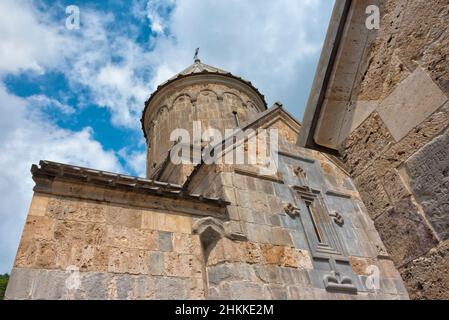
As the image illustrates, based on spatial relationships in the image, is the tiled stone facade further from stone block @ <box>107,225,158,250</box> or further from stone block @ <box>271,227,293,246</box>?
stone block @ <box>271,227,293,246</box>

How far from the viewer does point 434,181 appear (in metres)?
1.59

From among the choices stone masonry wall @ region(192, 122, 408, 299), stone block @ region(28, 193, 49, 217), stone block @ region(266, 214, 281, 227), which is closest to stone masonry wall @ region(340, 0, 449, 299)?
stone masonry wall @ region(192, 122, 408, 299)

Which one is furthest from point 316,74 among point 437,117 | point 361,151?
point 437,117

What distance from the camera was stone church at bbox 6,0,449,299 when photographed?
169 cm

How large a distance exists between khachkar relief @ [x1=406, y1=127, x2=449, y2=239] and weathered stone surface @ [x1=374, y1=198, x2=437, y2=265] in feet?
0.19

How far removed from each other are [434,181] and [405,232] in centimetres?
32

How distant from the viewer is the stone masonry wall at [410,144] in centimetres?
157

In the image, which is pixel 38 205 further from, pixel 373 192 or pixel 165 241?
pixel 373 192

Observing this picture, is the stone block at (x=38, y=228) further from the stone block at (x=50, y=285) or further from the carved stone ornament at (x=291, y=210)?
the carved stone ornament at (x=291, y=210)

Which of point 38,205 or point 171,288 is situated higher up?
point 38,205

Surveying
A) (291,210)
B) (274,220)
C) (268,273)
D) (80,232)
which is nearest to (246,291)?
(268,273)

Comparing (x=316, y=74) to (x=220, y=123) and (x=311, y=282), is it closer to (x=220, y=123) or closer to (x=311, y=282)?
(x=311, y=282)

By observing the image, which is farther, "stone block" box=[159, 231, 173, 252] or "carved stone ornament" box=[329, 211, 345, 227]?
"carved stone ornament" box=[329, 211, 345, 227]

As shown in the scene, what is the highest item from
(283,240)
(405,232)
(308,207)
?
(308,207)
